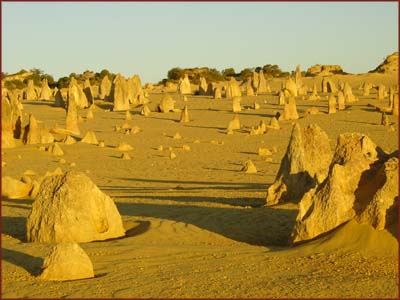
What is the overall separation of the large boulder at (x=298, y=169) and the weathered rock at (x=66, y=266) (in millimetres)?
5266

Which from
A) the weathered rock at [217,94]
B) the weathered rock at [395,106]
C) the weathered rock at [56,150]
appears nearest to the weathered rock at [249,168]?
the weathered rock at [56,150]

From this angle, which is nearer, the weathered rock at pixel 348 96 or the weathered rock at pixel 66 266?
the weathered rock at pixel 66 266

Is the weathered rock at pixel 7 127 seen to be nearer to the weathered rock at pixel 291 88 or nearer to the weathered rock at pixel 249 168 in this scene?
the weathered rock at pixel 249 168

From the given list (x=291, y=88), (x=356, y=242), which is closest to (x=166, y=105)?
(x=291, y=88)

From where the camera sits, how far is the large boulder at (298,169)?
12.1 m

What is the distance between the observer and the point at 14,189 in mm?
14828

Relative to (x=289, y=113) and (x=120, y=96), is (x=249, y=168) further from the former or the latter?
(x=120, y=96)

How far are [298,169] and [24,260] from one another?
5.65 m

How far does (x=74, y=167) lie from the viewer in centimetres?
2112

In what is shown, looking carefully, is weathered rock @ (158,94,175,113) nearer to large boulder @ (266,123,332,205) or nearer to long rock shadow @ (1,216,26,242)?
large boulder @ (266,123,332,205)

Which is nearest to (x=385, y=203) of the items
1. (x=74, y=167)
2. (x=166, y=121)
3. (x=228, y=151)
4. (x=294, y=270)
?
(x=294, y=270)

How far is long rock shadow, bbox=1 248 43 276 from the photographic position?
7793 millimetres

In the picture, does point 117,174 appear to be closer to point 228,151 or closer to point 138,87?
point 228,151

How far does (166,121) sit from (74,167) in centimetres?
1324
